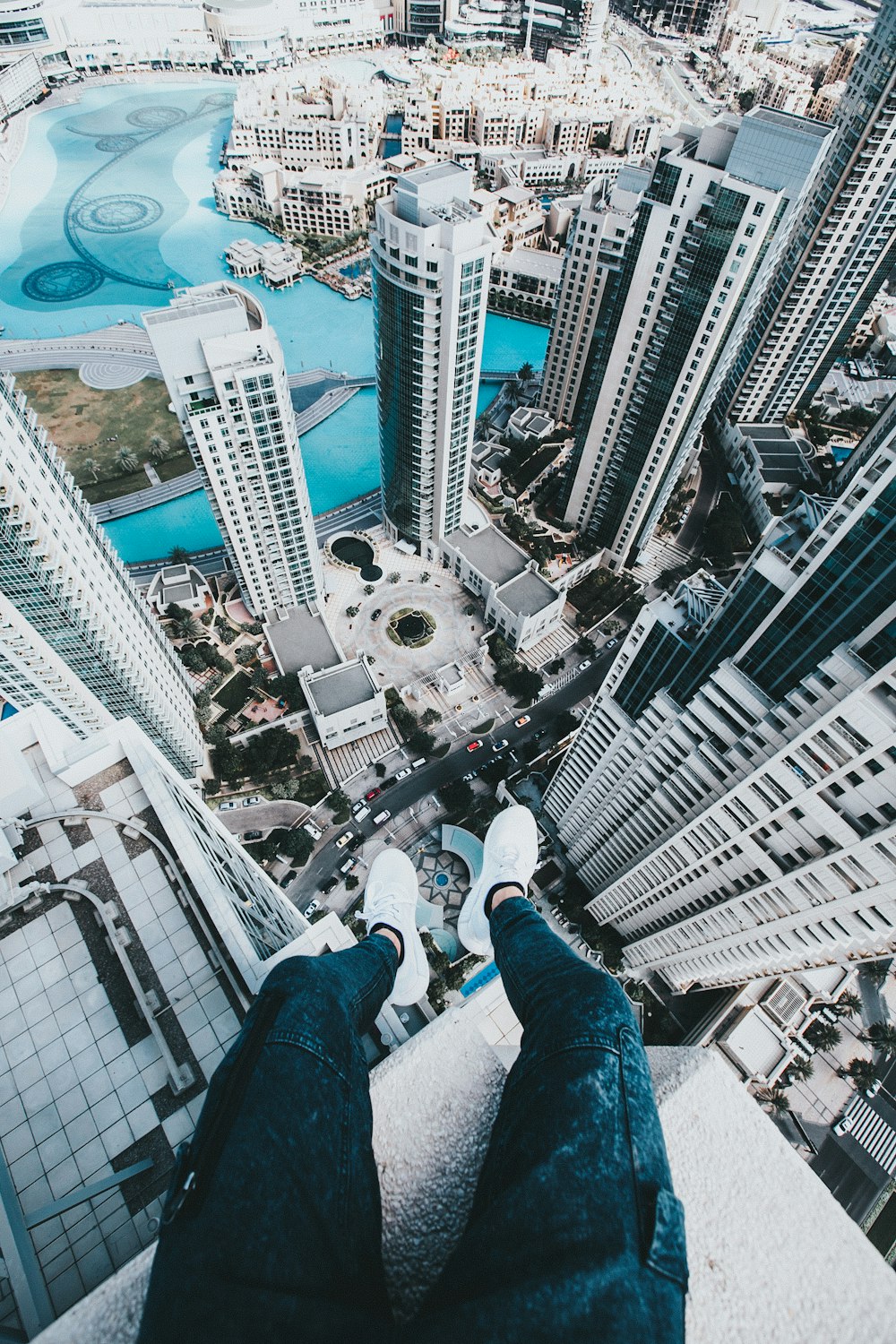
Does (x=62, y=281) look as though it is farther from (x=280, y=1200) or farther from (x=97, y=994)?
(x=280, y=1200)

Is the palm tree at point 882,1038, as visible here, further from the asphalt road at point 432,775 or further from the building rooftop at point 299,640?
the building rooftop at point 299,640

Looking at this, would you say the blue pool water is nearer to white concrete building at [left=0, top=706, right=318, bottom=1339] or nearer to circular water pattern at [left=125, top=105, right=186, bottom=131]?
circular water pattern at [left=125, top=105, right=186, bottom=131]

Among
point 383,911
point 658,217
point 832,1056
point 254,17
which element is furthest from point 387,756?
point 254,17

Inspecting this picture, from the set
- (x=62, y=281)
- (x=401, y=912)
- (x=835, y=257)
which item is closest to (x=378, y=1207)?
(x=401, y=912)

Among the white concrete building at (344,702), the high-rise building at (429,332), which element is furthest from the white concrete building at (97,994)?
the high-rise building at (429,332)

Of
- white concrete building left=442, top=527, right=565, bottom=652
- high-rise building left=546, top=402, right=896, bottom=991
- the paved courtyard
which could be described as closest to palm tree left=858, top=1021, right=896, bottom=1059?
high-rise building left=546, top=402, right=896, bottom=991
